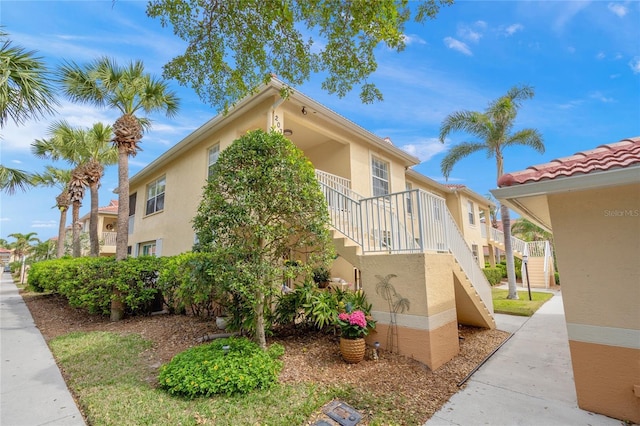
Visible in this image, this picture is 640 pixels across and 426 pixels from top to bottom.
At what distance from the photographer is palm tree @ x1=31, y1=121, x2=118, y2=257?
15.0 metres

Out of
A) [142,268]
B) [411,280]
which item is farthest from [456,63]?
[142,268]

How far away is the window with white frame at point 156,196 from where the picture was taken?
14776 mm

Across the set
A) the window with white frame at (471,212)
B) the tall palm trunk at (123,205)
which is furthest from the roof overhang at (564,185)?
the window with white frame at (471,212)

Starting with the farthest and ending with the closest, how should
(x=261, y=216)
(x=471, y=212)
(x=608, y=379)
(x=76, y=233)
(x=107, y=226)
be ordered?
(x=107, y=226) < (x=471, y=212) < (x=76, y=233) < (x=261, y=216) < (x=608, y=379)

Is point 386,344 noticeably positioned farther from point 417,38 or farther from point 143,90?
point 143,90

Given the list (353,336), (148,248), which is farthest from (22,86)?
(148,248)

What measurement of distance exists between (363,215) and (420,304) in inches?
92.1

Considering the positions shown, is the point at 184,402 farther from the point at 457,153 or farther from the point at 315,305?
the point at 457,153

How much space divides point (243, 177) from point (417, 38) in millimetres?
4441

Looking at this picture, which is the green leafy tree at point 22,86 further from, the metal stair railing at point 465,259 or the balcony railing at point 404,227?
the metal stair railing at point 465,259

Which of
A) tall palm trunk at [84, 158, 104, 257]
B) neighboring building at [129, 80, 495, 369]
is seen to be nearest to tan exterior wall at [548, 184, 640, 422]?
neighboring building at [129, 80, 495, 369]

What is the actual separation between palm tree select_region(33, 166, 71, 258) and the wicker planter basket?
22722 millimetres

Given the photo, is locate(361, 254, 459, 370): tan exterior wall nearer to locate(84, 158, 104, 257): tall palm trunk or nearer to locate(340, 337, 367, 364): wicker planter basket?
locate(340, 337, 367, 364): wicker planter basket

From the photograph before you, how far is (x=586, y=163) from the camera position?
3400 mm
